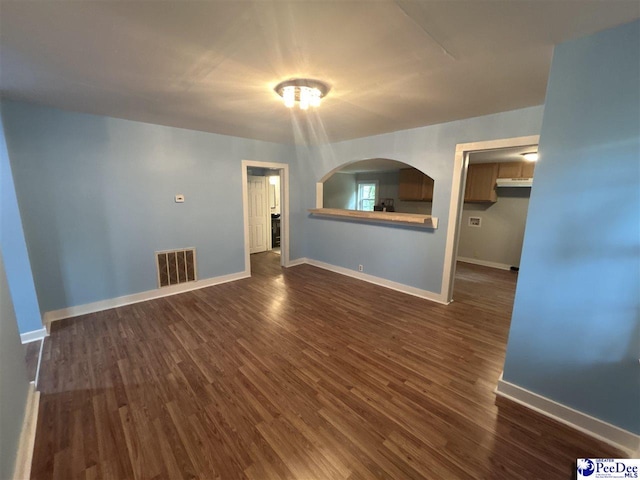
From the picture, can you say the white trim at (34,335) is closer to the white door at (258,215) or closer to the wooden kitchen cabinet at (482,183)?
the white door at (258,215)

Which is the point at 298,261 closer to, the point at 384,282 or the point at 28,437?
the point at 384,282

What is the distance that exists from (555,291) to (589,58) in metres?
1.43

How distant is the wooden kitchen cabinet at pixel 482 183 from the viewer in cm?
534

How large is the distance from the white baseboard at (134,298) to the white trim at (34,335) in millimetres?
218

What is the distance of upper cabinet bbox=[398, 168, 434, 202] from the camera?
610 centimetres

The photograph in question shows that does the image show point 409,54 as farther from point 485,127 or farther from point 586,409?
point 586,409

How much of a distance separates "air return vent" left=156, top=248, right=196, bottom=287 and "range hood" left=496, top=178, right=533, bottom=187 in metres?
6.03

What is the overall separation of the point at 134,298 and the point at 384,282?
377cm

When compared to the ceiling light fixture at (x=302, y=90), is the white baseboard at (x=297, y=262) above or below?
below

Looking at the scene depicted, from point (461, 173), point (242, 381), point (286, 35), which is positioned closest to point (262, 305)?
point (242, 381)

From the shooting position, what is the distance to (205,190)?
3.95 metres

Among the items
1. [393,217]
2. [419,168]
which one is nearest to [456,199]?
[419,168]

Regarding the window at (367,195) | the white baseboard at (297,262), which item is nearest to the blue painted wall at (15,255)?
the white baseboard at (297,262)

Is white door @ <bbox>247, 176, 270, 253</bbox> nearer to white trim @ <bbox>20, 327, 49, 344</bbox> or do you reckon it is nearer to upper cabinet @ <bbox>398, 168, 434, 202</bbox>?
upper cabinet @ <bbox>398, 168, 434, 202</bbox>
